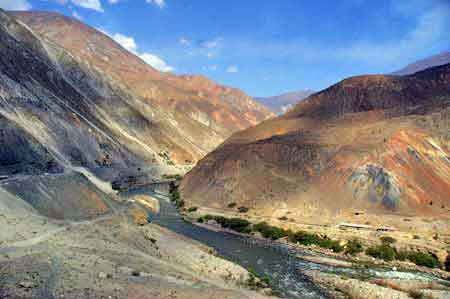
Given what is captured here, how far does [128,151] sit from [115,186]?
26212mm

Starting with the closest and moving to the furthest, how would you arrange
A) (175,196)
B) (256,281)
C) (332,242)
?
(256,281), (332,242), (175,196)

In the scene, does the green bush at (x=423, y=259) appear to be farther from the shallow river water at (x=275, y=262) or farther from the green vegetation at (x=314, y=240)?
the green vegetation at (x=314, y=240)

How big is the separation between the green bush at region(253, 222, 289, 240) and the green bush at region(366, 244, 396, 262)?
1075cm

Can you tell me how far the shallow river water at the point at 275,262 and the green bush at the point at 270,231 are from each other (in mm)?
1633

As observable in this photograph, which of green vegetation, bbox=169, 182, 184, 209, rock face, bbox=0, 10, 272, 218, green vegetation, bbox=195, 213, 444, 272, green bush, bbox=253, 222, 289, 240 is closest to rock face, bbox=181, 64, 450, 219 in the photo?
green vegetation, bbox=169, 182, 184, 209

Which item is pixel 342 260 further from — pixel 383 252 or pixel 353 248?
pixel 383 252

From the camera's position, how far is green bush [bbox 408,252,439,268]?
135 feet

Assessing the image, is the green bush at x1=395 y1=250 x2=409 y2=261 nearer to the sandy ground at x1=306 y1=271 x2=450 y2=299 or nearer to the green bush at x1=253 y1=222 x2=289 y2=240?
the sandy ground at x1=306 y1=271 x2=450 y2=299

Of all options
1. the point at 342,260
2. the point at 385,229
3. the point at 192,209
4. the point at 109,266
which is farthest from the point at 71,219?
the point at 385,229

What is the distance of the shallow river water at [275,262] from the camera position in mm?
33781

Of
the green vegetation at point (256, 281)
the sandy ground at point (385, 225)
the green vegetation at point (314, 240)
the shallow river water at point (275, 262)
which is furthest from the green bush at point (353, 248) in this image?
the green vegetation at point (256, 281)

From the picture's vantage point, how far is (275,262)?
136ft

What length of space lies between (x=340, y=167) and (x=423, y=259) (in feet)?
90.0

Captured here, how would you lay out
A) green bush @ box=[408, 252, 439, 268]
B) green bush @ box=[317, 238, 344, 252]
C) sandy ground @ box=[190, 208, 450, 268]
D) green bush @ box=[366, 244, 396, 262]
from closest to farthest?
1. green bush @ box=[408, 252, 439, 268]
2. green bush @ box=[366, 244, 396, 262]
3. sandy ground @ box=[190, 208, 450, 268]
4. green bush @ box=[317, 238, 344, 252]
